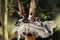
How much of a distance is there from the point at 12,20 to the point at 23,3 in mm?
1247

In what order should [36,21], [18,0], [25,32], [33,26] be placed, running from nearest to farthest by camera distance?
1. [25,32]
2. [33,26]
3. [36,21]
4. [18,0]

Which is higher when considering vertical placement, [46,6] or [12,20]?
[46,6]

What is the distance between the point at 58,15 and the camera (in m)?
11.4

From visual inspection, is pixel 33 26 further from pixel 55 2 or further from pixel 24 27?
pixel 55 2

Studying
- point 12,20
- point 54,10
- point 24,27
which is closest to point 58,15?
point 54,10

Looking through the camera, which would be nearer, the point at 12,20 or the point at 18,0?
the point at 18,0

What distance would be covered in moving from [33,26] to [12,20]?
4.32 meters

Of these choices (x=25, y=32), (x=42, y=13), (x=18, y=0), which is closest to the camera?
(x=25, y=32)

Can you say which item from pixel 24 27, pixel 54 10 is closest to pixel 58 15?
pixel 54 10

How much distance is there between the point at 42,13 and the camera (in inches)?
447

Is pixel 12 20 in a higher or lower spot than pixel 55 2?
lower

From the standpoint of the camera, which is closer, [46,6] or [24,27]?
[24,27]

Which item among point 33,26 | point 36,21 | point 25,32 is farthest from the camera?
point 36,21

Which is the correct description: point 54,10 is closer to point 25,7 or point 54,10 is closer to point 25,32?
point 25,7
